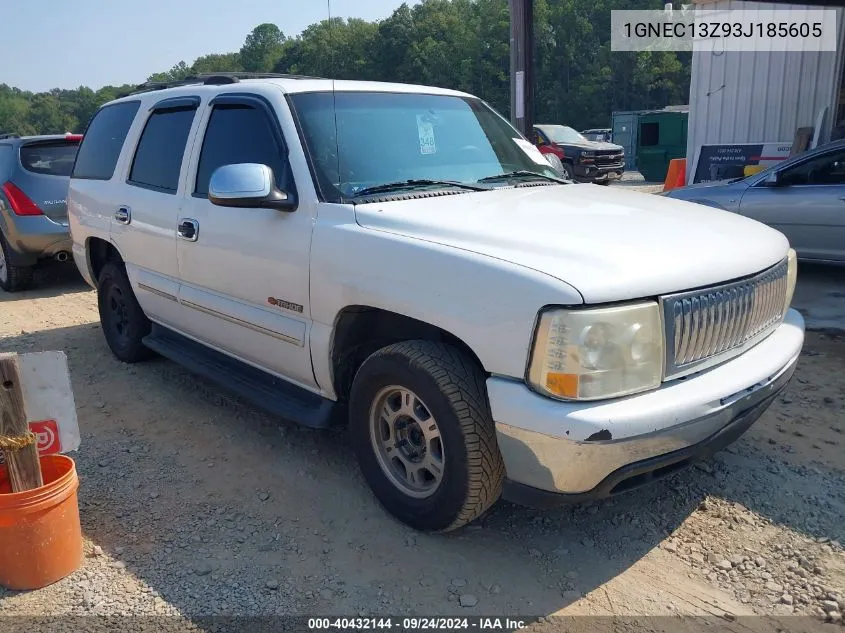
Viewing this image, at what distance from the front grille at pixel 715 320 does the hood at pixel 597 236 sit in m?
0.06

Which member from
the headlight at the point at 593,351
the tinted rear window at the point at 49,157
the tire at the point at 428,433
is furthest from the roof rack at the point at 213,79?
the tinted rear window at the point at 49,157

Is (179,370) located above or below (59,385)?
below

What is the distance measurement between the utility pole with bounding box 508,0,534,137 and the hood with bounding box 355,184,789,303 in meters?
5.35

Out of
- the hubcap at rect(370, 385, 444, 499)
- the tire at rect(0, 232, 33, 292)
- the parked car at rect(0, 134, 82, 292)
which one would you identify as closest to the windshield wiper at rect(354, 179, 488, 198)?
the hubcap at rect(370, 385, 444, 499)

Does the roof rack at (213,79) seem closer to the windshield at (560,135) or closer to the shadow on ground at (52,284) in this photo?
the shadow on ground at (52,284)

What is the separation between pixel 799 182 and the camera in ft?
24.0

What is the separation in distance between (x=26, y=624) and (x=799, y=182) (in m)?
7.53

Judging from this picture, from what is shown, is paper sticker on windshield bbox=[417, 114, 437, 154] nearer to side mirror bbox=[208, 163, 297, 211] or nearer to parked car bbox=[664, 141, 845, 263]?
side mirror bbox=[208, 163, 297, 211]

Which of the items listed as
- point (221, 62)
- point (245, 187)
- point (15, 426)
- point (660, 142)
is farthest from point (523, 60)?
point (221, 62)

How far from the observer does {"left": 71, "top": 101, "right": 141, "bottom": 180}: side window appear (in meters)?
5.17

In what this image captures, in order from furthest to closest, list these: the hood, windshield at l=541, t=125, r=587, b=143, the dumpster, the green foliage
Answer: the green foliage < the dumpster < windshield at l=541, t=125, r=587, b=143 < the hood

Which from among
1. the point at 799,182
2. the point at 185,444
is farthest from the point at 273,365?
the point at 799,182

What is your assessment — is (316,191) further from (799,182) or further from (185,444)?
(799,182)

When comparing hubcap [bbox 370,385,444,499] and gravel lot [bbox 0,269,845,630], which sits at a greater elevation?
hubcap [bbox 370,385,444,499]
